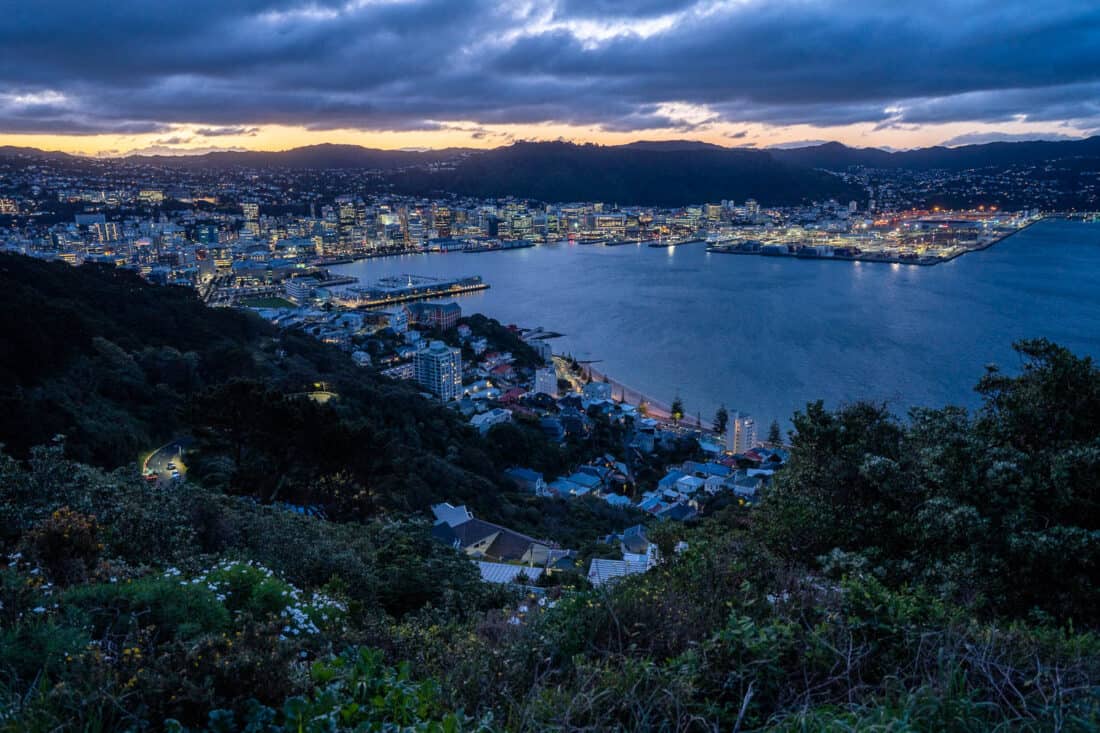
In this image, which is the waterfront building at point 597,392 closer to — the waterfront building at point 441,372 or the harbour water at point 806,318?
the harbour water at point 806,318

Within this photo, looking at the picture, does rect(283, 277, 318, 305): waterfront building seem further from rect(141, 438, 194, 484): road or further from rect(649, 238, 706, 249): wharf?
rect(649, 238, 706, 249): wharf

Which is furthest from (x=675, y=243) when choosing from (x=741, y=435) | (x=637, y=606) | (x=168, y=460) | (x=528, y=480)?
(x=637, y=606)

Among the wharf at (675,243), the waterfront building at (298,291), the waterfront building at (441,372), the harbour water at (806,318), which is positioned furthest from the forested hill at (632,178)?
the waterfront building at (441,372)

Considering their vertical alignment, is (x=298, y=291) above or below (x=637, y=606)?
below

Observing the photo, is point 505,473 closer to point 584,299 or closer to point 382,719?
point 382,719

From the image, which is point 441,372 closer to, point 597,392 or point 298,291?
point 597,392

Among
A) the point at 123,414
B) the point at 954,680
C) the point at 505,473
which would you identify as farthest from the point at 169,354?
the point at 954,680
